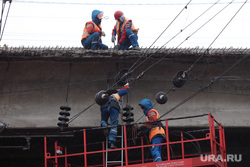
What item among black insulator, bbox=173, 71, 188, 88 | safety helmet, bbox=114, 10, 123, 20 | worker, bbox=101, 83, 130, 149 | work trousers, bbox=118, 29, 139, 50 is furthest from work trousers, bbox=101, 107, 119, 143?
safety helmet, bbox=114, 10, 123, 20

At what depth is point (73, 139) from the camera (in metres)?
17.5

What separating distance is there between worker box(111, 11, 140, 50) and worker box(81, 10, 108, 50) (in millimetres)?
580

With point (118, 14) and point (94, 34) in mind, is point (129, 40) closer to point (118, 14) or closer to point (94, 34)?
point (118, 14)

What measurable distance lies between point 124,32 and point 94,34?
1031 millimetres

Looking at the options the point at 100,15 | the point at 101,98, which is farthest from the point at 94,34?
the point at 101,98

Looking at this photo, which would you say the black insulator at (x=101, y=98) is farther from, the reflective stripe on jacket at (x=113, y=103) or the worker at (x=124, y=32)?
the worker at (x=124, y=32)

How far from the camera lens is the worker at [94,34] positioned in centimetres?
1656

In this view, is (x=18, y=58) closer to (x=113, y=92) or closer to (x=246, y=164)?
(x=113, y=92)

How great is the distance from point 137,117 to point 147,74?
1408mm

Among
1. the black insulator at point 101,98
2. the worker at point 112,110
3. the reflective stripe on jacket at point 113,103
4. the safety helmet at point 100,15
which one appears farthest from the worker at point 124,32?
the black insulator at point 101,98

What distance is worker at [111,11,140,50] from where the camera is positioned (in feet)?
53.9

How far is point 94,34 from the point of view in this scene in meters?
16.5

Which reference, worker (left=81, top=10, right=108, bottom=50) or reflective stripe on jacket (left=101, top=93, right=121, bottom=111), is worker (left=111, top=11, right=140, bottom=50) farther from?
reflective stripe on jacket (left=101, top=93, right=121, bottom=111)

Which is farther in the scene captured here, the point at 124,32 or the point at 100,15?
the point at 100,15
